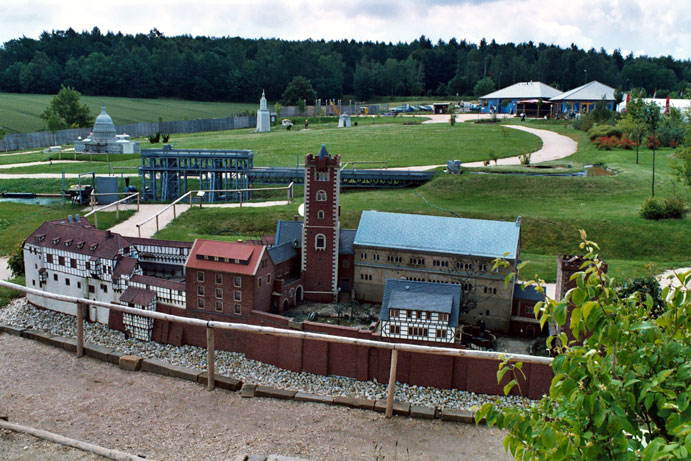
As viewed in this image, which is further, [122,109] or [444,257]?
[122,109]

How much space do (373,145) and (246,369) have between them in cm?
6782

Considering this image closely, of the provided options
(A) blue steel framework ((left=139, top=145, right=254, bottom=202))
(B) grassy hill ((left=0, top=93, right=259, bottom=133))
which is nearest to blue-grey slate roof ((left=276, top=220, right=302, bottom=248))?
(A) blue steel framework ((left=139, top=145, right=254, bottom=202))

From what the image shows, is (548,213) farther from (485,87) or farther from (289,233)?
(485,87)

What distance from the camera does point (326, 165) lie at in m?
32.9

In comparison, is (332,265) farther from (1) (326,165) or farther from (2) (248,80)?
(2) (248,80)

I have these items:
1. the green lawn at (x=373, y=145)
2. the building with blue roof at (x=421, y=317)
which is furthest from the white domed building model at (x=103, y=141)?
the building with blue roof at (x=421, y=317)

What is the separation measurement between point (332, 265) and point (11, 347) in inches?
611

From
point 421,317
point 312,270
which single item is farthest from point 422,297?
point 312,270

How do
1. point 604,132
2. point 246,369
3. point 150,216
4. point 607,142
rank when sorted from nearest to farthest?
point 246,369, point 150,216, point 607,142, point 604,132

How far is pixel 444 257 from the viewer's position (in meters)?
31.0

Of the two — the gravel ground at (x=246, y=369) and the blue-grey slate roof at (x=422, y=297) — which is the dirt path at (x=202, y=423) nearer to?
the gravel ground at (x=246, y=369)

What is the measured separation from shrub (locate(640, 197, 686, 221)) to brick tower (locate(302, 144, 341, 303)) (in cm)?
2556

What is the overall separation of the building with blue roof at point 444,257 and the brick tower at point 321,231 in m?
1.26

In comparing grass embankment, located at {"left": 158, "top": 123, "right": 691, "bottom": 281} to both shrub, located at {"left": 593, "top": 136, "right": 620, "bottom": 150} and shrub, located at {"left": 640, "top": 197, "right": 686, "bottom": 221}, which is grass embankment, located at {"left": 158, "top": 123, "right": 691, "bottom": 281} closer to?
shrub, located at {"left": 640, "top": 197, "right": 686, "bottom": 221}
